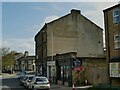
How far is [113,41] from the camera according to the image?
94.1 ft

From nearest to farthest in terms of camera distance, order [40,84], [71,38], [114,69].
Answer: [40,84], [114,69], [71,38]

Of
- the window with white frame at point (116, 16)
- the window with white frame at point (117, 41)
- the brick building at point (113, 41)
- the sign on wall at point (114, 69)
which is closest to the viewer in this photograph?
the sign on wall at point (114, 69)

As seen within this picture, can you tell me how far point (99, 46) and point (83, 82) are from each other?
62.5 feet

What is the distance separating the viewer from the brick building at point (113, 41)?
27.7 meters

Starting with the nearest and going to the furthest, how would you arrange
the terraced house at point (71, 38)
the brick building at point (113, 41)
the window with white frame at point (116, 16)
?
the brick building at point (113, 41) → the window with white frame at point (116, 16) → the terraced house at point (71, 38)

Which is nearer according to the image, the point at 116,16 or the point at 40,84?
the point at 40,84

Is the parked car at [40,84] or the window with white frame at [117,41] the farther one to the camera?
the window with white frame at [117,41]

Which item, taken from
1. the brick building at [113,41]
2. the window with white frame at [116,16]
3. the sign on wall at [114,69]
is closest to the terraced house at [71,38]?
the brick building at [113,41]

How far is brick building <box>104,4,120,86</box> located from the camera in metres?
27.7

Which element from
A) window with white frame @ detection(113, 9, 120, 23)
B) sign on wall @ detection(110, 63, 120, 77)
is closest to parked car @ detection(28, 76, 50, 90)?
sign on wall @ detection(110, 63, 120, 77)

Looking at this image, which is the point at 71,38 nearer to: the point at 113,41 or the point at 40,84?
the point at 113,41

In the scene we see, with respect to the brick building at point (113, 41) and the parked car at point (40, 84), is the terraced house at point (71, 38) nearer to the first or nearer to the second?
the brick building at point (113, 41)

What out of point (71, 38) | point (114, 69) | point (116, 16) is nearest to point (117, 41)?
point (116, 16)

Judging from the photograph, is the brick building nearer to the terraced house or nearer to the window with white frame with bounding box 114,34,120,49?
the window with white frame with bounding box 114,34,120,49
